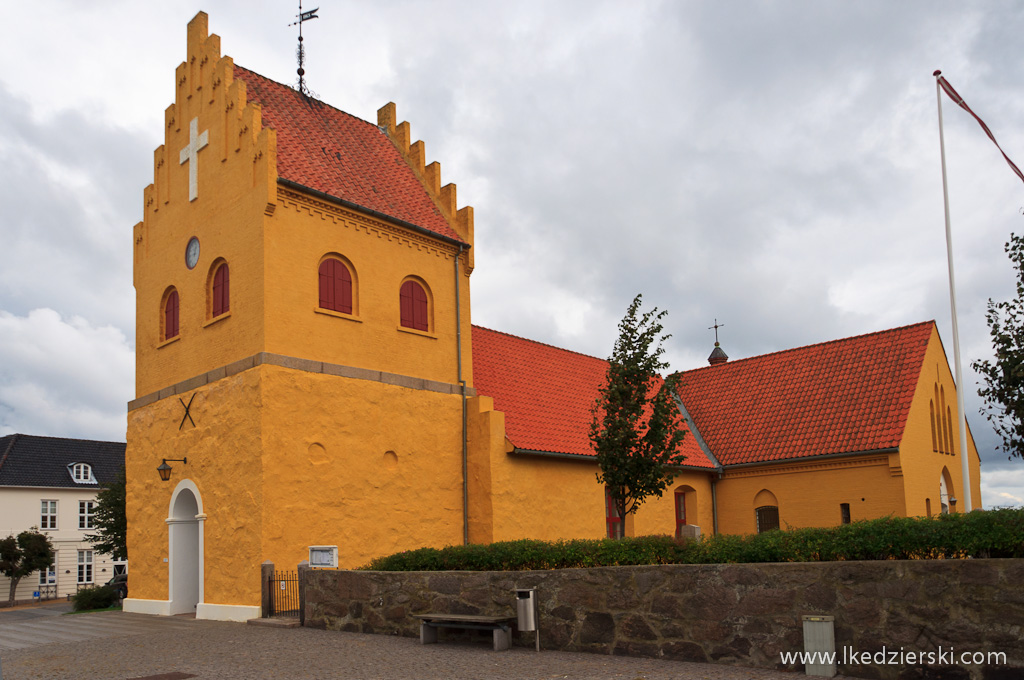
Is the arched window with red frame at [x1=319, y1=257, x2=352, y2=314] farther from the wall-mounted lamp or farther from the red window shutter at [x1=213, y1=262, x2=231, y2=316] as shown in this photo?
the wall-mounted lamp

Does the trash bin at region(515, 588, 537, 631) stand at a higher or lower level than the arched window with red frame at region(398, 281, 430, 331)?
lower

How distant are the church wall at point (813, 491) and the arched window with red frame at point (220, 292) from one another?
15499 millimetres

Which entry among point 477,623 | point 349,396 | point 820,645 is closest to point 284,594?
point 349,396

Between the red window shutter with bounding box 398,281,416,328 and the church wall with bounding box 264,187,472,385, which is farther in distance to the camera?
the red window shutter with bounding box 398,281,416,328

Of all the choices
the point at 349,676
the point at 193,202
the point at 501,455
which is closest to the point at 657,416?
the point at 501,455

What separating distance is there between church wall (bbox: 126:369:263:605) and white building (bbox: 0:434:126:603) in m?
34.4

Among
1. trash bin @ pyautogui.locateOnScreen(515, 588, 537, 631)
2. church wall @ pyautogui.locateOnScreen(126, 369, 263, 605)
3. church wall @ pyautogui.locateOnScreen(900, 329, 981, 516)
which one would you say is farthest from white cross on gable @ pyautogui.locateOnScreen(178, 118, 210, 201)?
church wall @ pyautogui.locateOnScreen(900, 329, 981, 516)

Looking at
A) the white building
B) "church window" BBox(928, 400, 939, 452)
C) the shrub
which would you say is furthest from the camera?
the white building

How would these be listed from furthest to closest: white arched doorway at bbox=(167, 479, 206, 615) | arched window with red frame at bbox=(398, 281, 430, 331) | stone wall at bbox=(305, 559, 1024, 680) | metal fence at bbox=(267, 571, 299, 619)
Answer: arched window with red frame at bbox=(398, 281, 430, 331) → white arched doorway at bbox=(167, 479, 206, 615) → metal fence at bbox=(267, 571, 299, 619) → stone wall at bbox=(305, 559, 1024, 680)

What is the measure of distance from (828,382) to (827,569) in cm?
1875

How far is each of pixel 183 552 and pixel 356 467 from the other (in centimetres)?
505

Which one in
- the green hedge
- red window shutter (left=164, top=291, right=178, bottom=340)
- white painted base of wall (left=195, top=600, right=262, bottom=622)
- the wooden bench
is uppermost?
red window shutter (left=164, top=291, right=178, bottom=340)

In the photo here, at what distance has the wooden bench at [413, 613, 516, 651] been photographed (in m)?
12.0

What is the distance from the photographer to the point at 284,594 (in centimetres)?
1719
